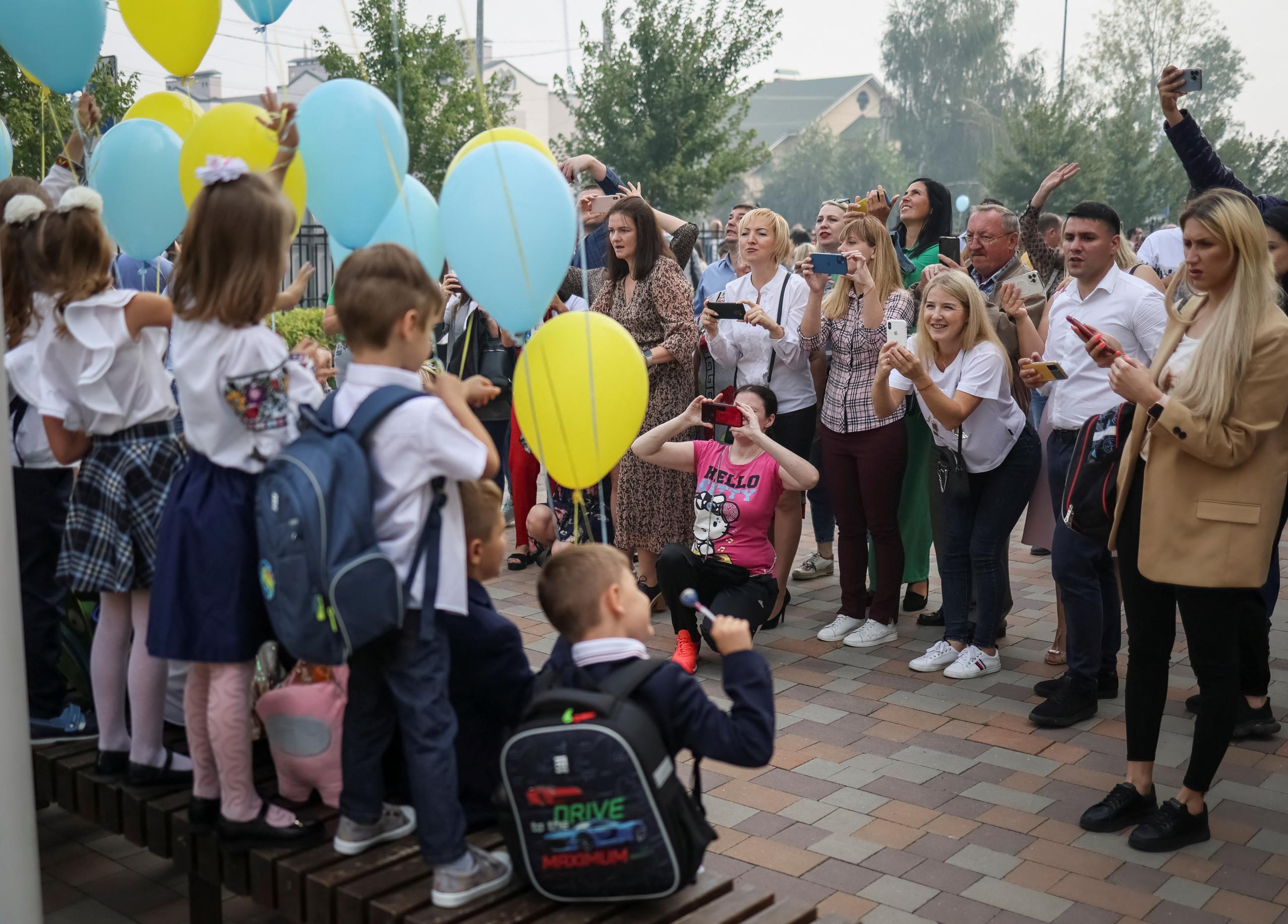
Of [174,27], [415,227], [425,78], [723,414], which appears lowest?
[723,414]

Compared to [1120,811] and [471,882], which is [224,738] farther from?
[1120,811]

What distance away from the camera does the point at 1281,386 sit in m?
3.15

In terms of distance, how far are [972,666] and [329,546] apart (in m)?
3.32

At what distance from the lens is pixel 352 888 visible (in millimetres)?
2326

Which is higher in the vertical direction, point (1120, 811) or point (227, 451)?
point (227, 451)

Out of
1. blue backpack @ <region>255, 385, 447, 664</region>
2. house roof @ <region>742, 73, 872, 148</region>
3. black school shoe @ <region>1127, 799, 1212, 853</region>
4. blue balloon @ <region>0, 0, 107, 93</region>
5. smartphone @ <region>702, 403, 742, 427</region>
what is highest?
house roof @ <region>742, 73, 872, 148</region>

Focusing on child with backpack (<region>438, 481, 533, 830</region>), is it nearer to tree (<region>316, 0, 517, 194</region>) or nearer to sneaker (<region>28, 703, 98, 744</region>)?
sneaker (<region>28, 703, 98, 744</region>)

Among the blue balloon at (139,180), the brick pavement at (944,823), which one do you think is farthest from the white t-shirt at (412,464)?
the blue balloon at (139,180)

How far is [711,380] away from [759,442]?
995mm

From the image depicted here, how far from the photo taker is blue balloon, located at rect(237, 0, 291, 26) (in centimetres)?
346

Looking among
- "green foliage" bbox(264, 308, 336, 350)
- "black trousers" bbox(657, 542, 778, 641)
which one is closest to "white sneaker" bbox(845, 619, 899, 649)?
"black trousers" bbox(657, 542, 778, 641)

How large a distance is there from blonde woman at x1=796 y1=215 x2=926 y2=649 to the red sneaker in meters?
0.70

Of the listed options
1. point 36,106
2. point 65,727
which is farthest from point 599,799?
point 36,106

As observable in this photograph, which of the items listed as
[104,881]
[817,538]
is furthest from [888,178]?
[104,881]
